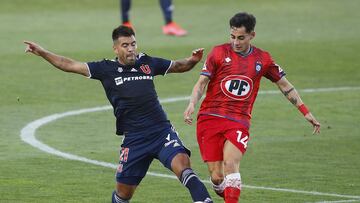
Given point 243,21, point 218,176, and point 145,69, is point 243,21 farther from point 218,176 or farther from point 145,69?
point 218,176

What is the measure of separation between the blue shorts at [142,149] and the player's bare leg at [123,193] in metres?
0.05

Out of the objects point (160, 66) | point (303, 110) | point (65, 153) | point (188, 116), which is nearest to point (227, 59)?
point (160, 66)

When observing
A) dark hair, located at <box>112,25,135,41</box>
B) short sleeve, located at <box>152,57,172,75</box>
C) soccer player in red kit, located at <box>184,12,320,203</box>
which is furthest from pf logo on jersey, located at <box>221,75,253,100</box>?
dark hair, located at <box>112,25,135,41</box>

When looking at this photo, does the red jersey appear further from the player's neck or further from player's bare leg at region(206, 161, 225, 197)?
player's bare leg at region(206, 161, 225, 197)

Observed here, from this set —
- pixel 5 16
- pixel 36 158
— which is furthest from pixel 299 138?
pixel 5 16

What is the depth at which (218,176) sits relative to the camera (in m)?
12.5

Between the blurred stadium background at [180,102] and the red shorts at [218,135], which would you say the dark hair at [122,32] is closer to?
the red shorts at [218,135]

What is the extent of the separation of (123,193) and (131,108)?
3.03 ft

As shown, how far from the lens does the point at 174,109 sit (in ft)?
67.8

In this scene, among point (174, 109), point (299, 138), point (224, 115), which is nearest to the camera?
point (224, 115)

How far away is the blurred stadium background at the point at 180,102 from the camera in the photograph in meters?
14.3

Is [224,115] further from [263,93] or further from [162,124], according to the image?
[263,93]

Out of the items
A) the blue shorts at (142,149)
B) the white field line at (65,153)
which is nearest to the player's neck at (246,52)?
the blue shorts at (142,149)

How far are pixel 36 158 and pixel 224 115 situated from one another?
4.40 meters
